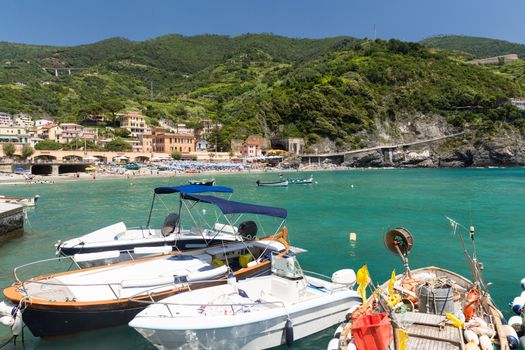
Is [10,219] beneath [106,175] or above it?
beneath

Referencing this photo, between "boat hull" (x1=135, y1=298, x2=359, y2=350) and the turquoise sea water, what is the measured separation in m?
0.47

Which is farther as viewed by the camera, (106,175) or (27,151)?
(27,151)

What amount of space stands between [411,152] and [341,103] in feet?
94.9

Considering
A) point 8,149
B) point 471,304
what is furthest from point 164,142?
point 471,304

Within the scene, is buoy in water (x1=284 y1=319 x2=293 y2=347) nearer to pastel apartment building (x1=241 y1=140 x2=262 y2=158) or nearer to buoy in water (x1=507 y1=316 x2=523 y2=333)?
buoy in water (x1=507 y1=316 x2=523 y2=333)

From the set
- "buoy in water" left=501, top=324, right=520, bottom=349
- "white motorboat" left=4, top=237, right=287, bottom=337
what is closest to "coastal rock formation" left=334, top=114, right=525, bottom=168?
"white motorboat" left=4, top=237, right=287, bottom=337

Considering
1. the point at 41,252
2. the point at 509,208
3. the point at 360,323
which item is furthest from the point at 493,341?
the point at 509,208

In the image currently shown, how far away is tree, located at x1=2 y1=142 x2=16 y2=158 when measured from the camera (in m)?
88.4

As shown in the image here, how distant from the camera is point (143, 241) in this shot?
55.2 ft

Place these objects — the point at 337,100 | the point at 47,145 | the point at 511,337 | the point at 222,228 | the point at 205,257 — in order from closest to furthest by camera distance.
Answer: the point at 511,337 → the point at 205,257 → the point at 222,228 → the point at 47,145 → the point at 337,100

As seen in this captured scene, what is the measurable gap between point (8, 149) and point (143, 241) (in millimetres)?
89127

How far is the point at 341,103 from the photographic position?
136 meters

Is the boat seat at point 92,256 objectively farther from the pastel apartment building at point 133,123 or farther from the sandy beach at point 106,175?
the pastel apartment building at point 133,123

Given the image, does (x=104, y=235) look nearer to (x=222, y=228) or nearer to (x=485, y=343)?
(x=222, y=228)
